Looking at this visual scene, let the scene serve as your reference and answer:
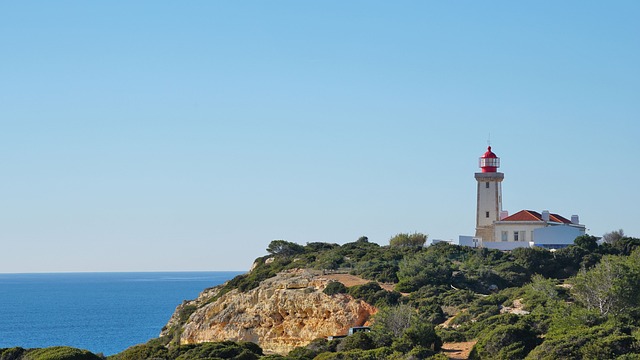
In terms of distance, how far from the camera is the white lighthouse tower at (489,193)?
212 feet

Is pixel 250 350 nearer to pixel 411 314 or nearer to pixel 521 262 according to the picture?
pixel 411 314

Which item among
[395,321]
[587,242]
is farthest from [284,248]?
[395,321]

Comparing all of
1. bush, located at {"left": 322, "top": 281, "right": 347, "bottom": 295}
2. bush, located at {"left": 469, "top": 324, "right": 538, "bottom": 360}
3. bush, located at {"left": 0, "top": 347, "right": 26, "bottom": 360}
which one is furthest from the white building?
bush, located at {"left": 0, "top": 347, "right": 26, "bottom": 360}

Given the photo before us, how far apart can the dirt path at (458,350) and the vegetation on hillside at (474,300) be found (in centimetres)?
40

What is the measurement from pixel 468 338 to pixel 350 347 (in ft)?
18.9

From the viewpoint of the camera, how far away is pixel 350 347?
3784 cm

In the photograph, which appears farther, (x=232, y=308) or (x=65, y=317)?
(x=65, y=317)

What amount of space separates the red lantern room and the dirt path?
2554 centimetres

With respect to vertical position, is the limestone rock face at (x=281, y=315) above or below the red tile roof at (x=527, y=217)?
below

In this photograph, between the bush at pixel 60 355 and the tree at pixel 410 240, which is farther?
the tree at pixel 410 240

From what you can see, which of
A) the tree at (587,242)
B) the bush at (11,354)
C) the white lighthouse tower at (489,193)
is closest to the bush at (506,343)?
the bush at (11,354)

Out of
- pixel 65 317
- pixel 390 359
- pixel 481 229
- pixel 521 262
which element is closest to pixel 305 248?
pixel 481 229

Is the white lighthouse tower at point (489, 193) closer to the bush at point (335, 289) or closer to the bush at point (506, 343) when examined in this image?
the bush at point (335, 289)

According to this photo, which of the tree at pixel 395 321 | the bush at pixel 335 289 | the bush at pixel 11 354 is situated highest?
the bush at pixel 335 289
